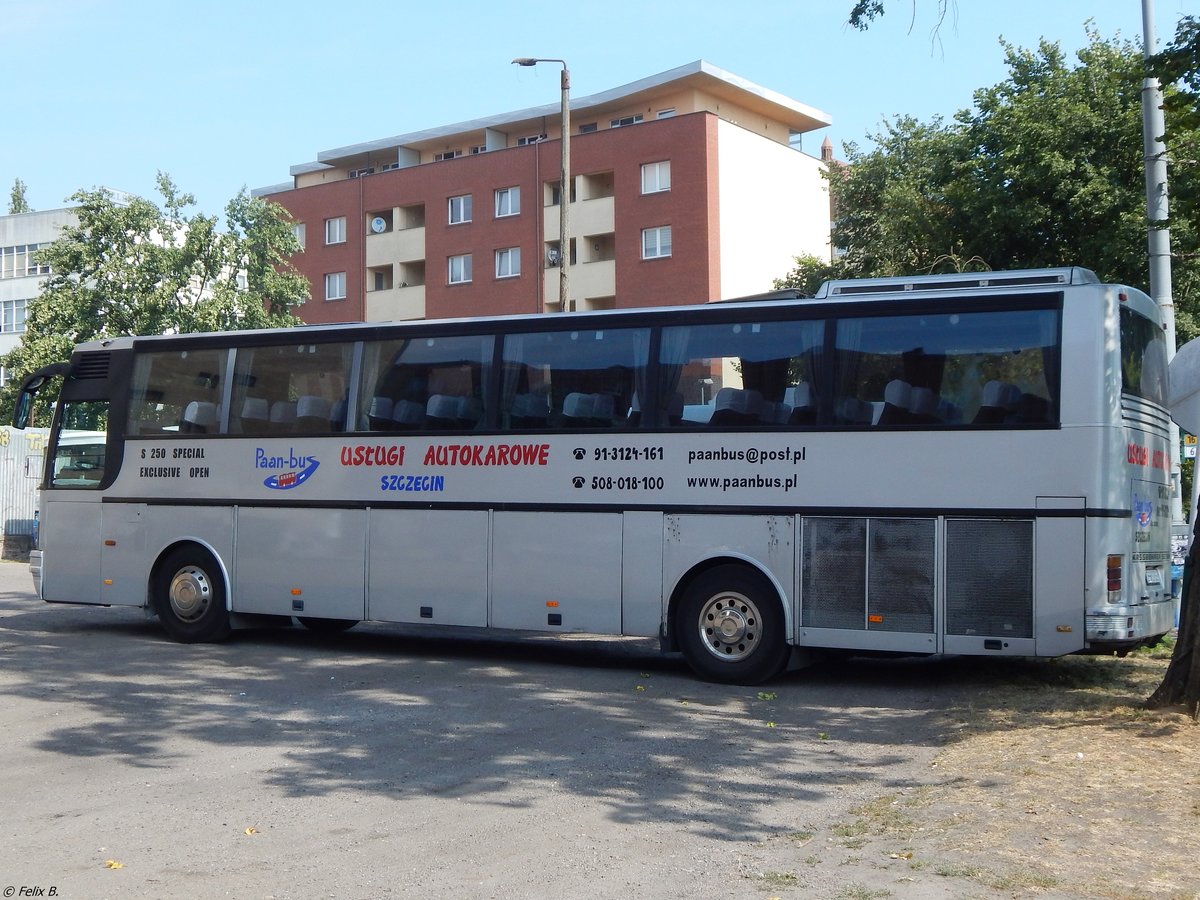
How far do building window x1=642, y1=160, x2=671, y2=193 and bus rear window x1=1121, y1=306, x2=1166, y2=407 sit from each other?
36.7m

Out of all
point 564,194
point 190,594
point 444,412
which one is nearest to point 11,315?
point 564,194

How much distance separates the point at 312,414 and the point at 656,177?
35.5m

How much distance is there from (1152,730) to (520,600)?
20.5 ft

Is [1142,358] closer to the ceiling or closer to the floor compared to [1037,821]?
closer to the ceiling

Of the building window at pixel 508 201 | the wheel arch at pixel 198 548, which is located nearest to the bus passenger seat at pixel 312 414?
the wheel arch at pixel 198 548

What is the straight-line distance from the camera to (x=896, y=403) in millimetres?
11461

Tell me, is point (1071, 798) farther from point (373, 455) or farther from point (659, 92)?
point (659, 92)

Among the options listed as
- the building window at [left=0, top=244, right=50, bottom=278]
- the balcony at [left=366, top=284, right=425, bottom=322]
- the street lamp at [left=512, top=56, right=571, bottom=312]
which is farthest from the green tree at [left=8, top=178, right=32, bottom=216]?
the street lamp at [left=512, top=56, right=571, bottom=312]

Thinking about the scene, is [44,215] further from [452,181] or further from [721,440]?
[721,440]

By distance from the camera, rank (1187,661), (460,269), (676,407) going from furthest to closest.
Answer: (460,269), (676,407), (1187,661)

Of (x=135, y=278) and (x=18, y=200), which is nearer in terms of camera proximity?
(x=135, y=278)

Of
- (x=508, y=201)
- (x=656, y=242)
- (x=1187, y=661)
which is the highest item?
(x=508, y=201)

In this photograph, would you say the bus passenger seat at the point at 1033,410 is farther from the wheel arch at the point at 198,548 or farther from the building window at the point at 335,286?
the building window at the point at 335,286

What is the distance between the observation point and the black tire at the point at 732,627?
1185cm
